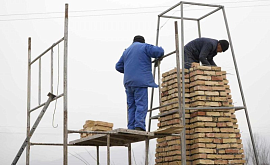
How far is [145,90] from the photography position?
991 centimetres

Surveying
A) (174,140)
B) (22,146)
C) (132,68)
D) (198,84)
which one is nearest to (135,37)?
(132,68)

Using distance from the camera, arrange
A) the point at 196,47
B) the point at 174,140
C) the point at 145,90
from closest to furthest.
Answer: the point at 145,90
the point at 174,140
the point at 196,47

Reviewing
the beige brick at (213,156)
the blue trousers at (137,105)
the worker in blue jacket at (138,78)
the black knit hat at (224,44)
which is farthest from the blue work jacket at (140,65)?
the black knit hat at (224,44)

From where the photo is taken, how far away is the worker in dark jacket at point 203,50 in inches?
447

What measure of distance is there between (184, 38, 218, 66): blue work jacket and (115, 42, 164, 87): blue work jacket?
1.72 metres

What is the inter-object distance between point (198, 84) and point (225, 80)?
35.1 inches

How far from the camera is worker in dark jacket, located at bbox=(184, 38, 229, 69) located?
37.2ft

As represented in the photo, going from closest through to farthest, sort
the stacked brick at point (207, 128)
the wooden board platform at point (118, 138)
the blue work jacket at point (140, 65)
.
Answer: the wooden board platform at point (118, 138) < the blue work jacket at point (140, 65) < the stacked brick at point (207, 128)

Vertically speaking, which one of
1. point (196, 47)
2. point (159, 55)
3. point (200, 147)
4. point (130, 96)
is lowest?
point (200, 147)

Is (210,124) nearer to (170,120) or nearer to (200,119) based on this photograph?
(200,119)

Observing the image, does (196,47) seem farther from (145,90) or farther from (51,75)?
(51,75)

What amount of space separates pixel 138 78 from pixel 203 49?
2189 mm

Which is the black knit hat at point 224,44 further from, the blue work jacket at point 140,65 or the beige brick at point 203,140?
the beige brick at point 203,140

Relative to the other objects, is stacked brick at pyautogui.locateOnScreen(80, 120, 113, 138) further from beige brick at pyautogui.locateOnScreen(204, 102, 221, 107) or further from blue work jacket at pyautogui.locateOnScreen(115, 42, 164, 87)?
beige brick at pyautogui.locateOnScreen(204, 102, 221, 107)
